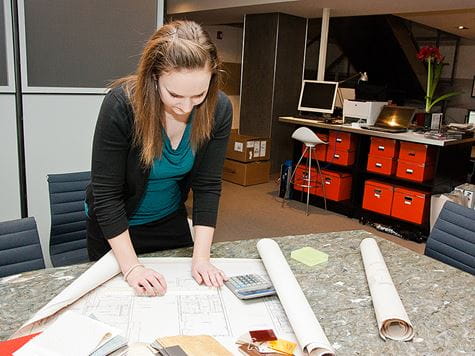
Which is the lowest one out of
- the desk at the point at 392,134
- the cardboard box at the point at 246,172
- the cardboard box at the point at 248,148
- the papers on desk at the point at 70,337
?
the cardboard box at the point at 246,172

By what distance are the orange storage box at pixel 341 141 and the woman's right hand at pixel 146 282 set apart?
11.5 ft

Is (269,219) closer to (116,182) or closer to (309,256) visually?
(309,256)

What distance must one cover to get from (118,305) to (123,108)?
50cm

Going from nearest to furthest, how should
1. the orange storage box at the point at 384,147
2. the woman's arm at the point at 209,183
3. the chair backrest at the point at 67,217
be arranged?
the woman's arm at the point at 209,183 → the chair backrest at the point at 67,217 → the orange storage box at the point at 384,147

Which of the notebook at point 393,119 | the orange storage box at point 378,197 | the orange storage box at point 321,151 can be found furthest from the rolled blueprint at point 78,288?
the orange storage box at point 321,151

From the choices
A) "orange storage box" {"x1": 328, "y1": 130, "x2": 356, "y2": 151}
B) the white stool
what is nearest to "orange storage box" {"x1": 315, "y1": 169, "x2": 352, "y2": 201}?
the white stool

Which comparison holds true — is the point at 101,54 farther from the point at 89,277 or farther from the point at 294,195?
the point at 294,195

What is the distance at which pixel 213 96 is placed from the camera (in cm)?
129

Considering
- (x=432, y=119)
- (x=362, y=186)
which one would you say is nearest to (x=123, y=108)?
(x=362, y=186)

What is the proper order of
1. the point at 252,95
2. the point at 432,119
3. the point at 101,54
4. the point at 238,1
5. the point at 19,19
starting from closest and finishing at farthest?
the point at 19,19 → the point at 101,54 → the point at 432,119 → the point at 238,1 → the point at 252,95

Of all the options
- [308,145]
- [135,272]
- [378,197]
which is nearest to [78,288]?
[135,272]

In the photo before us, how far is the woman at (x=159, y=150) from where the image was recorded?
3.70ft

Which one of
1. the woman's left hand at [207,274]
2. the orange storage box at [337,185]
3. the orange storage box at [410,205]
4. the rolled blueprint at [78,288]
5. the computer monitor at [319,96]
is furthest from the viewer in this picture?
the computer monitor at [319,96]

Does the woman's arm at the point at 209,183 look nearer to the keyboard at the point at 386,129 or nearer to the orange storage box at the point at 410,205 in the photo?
the orange storage box at the point at 410,205
